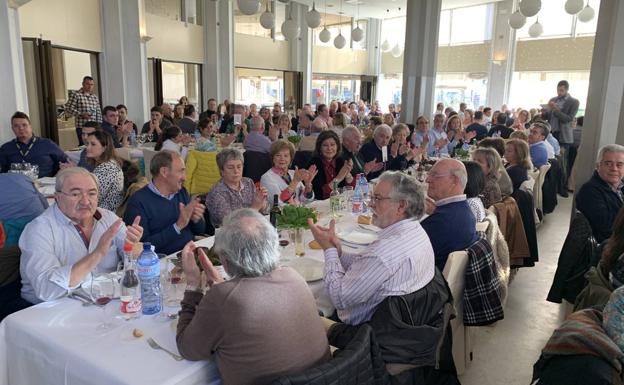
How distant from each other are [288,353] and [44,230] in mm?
1333

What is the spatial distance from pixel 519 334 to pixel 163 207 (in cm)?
273

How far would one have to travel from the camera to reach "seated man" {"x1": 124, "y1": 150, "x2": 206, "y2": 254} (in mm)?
2795

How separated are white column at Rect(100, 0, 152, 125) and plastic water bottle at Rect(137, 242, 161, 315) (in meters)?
8.00

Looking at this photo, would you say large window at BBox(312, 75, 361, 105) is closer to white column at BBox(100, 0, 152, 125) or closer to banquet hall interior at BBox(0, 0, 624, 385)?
banquet hall interior at BBox(0, 0, 624, 385)

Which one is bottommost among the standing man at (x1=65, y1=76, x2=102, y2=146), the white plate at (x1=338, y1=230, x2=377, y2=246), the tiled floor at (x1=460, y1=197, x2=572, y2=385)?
the tiled floor at (x1=460, y1=197, x2=572, y2=385)

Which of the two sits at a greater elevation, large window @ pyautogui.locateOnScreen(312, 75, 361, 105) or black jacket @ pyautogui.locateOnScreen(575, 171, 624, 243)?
large window @ pyautogui.locateOnScreen(312, 75, 361, 105)

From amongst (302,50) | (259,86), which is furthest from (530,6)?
(259,86)

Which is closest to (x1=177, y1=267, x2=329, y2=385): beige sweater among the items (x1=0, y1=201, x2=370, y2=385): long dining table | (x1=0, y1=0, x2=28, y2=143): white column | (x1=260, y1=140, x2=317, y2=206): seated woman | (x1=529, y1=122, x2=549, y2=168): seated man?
(x1=0, y1=201, x2=370, y2=385): long dining table

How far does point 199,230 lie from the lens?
3.35 metres

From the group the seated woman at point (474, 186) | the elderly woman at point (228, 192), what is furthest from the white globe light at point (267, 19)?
the seated woman at point (474, 186)

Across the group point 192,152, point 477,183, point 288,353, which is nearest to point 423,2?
point 192,152

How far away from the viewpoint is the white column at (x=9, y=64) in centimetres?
540

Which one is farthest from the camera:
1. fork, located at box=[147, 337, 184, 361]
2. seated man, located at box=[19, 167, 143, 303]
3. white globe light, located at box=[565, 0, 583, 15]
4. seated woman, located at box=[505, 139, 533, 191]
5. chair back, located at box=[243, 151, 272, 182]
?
white globe light, located at box=[565, 0, 583, 15]

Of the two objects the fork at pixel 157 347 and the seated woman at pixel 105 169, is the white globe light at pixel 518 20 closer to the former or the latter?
the seated woman at pixel 105 169
